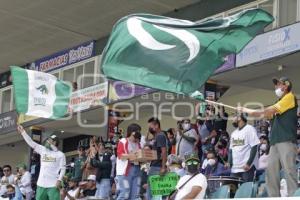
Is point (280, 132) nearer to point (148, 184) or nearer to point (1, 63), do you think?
point (148, 184)

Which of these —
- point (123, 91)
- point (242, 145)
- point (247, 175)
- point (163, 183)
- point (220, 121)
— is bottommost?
point (163, 183)

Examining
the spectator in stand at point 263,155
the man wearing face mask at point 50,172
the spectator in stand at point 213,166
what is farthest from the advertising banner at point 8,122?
the spectator in stand at point 263,155

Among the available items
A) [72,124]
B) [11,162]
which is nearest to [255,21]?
[72,124]

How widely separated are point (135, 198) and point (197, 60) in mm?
3790

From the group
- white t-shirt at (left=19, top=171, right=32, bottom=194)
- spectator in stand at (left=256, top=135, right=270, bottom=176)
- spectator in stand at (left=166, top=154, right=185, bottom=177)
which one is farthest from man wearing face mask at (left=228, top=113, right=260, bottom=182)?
white t-shirt at (left=19, top=171, right=32, bottom=194)

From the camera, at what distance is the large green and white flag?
1295cm

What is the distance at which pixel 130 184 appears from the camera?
12008 mm

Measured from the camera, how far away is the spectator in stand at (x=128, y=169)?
39.2ft

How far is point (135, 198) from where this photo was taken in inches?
469

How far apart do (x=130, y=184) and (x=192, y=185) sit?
288 cm

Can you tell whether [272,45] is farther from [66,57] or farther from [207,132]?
[66,57]

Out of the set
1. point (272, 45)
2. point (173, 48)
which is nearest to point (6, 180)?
point (272, 45)

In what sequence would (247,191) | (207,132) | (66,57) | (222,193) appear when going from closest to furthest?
(247,191), (222,193), (207,132), (66,57)

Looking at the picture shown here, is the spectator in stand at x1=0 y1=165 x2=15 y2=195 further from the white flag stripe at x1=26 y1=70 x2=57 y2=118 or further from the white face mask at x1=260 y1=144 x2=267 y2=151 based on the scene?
the white face mask at x1=260 y1=144 x2=267 y2=151
